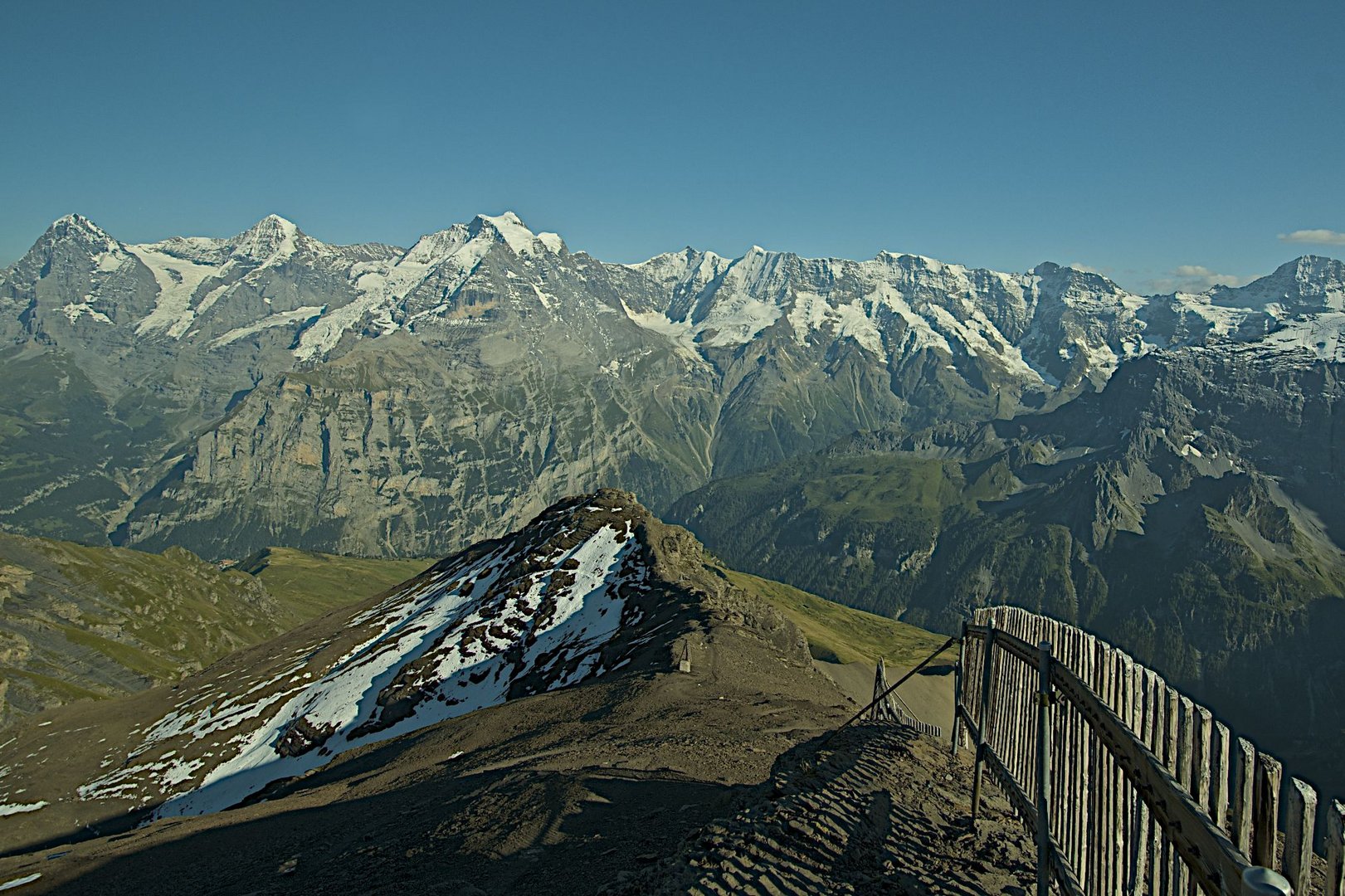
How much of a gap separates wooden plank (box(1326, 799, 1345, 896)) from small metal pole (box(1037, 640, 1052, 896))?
18.1 ft

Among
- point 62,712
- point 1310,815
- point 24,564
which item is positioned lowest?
point 62,712

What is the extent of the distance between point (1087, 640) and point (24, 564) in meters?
226

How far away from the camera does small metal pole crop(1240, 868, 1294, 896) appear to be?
Result: 4832mm

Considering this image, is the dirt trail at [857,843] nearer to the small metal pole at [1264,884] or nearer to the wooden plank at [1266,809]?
the wooden plank at [1266,809]

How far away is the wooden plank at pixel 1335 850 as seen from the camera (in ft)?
17.8

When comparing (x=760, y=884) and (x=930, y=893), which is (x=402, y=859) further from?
(x=930, y=893)

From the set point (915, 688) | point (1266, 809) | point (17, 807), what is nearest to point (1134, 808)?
point (1266, 809)

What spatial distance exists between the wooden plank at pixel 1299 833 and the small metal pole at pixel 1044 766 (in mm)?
5274

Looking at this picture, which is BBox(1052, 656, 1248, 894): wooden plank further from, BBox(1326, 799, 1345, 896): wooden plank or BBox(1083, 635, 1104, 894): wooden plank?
BBox(1326, 799, 1345, 896): wooden plank

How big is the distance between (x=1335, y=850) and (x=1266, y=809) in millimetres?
602

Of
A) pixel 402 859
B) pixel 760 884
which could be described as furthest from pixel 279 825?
pixel 760 884

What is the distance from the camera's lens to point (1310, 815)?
601 centimetres

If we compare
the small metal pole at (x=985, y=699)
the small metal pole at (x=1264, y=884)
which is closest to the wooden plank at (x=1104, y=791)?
the small metal pole at (x=1264, y=884)

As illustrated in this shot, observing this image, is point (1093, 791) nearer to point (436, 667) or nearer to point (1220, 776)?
point (1220, 776)
